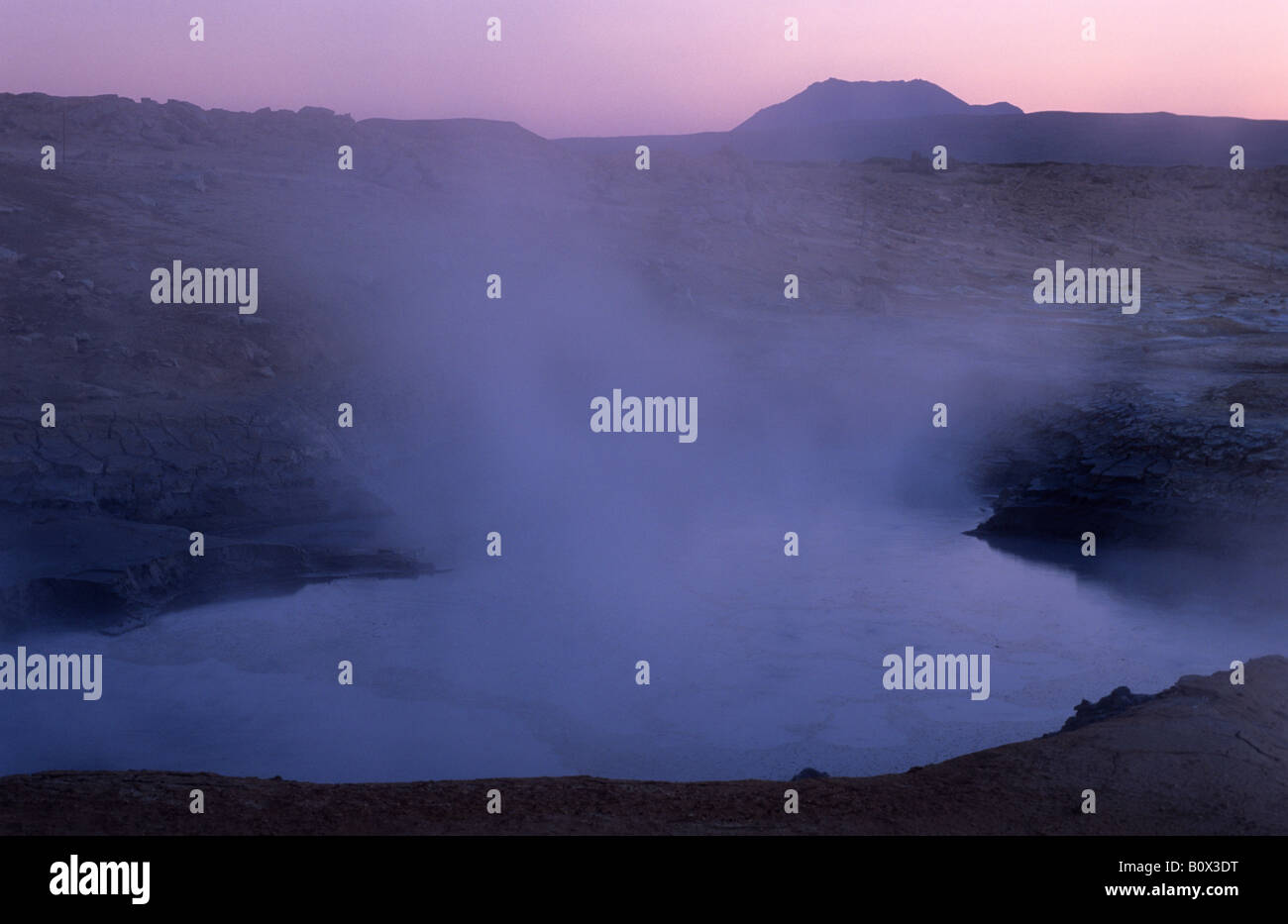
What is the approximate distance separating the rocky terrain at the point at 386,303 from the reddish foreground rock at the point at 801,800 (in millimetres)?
4965

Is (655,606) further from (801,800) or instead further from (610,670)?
(801,800)

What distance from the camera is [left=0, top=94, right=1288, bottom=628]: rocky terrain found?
430 inches

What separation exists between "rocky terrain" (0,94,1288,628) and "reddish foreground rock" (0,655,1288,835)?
4965 millimetres

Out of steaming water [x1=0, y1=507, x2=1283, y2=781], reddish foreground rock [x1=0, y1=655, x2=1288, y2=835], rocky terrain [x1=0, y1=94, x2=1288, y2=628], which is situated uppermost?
rocky terrain [x1=0, y1=94, x2=1288, y2=628]

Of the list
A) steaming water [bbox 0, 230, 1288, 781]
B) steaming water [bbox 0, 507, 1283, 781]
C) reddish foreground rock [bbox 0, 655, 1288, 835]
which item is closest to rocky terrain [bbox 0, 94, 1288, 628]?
steaming water [bbox 0, 230, 1288, 781]

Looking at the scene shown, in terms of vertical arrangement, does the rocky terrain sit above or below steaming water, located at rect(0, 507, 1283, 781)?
above

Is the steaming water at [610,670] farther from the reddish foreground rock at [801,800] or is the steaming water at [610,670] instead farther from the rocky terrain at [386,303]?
the reddish foreground rock at [801,800]

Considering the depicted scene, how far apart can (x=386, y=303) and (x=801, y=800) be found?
1446cm

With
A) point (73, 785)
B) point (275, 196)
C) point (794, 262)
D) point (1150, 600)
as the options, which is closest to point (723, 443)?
point (1150, 600)

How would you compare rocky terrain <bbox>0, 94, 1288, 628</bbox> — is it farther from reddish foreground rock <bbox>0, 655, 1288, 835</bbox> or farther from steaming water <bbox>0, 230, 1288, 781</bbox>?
reddish foreground rock <bbox>0, 655, 1288, 835</bbox>

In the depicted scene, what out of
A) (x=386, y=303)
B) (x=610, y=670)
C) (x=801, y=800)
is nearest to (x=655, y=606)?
(x=610, y=670)

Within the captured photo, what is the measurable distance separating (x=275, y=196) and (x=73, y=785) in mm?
18462

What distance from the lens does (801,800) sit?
15.5 feet
